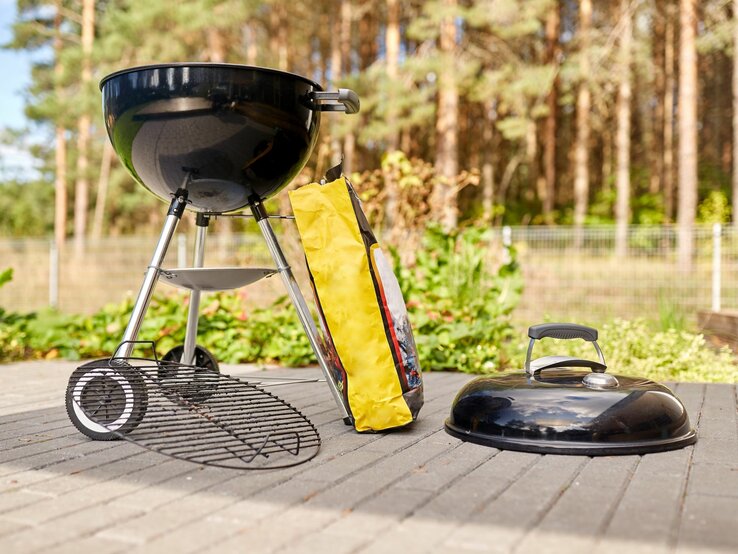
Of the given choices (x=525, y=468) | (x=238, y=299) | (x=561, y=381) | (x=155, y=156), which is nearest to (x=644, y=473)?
(x=525, y=468)

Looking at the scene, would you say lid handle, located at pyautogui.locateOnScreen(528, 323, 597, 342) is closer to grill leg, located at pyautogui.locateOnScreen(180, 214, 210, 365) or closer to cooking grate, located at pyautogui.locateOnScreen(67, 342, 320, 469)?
cooking grate, located at pyautogui.locateOnScreen(67, 342, 320, 469)

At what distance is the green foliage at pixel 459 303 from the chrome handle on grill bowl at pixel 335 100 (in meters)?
1.81

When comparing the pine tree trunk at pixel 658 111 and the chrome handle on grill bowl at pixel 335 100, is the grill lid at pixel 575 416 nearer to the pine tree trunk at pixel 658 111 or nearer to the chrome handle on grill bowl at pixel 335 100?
the chrome handle on grill bowl at pixel 335 100

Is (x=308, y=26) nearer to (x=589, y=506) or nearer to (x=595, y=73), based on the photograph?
(x=595, y=73)

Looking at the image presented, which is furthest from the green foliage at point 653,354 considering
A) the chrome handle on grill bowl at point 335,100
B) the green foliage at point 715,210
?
the green foliage at point 715,210

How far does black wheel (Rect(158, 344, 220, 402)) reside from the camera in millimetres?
2178

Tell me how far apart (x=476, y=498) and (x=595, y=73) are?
13.4 meters

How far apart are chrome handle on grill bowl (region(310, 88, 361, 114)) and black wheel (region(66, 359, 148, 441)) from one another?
41.4 inches

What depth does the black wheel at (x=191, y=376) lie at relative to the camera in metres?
2.18

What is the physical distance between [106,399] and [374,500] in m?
1.01

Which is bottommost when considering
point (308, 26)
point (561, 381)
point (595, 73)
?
point (561, 381)

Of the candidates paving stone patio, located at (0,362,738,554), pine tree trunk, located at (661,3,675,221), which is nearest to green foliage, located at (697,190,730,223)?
pine tree trunk, located at (661,3,675,221)

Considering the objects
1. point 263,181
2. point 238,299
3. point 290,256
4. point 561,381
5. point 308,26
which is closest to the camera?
point 561,381

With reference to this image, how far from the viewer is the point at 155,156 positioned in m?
2.23
